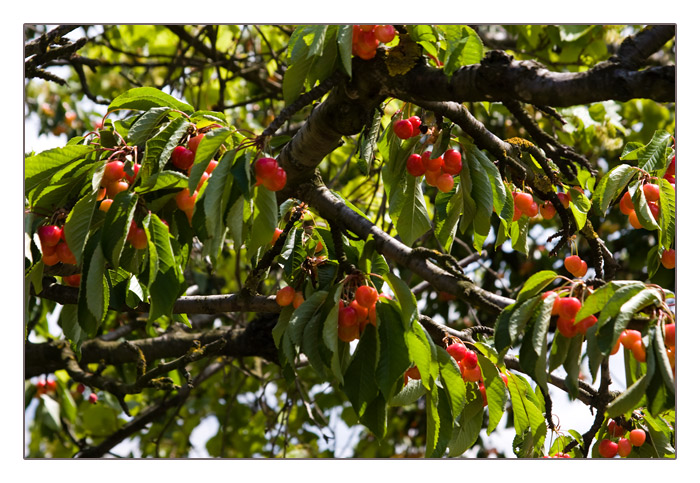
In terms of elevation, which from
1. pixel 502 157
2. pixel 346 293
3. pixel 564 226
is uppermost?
pixel 502 157

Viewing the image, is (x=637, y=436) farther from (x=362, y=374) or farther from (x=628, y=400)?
(x=362, y=374)

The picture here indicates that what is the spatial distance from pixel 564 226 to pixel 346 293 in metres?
0.49

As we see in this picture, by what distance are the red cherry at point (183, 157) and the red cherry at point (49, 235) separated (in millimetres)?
231

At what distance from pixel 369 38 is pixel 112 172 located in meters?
0.48

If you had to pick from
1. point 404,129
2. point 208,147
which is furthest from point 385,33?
point 208,147

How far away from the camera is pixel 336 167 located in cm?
311

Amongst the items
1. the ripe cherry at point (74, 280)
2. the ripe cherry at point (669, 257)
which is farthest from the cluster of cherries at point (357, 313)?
the ripe cherry at point (669, 257)

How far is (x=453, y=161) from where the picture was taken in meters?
1.40

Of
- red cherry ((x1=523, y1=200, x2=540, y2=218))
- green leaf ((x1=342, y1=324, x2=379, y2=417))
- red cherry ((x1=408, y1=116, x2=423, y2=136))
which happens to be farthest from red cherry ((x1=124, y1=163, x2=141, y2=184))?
red cherry ((x1=523, y1=200, x2=540, y2=218))
